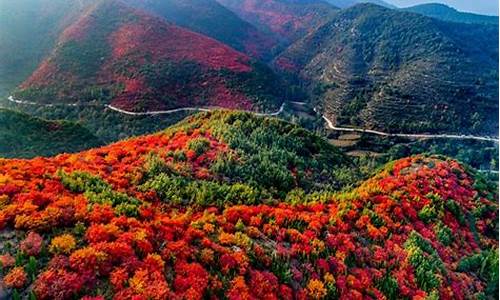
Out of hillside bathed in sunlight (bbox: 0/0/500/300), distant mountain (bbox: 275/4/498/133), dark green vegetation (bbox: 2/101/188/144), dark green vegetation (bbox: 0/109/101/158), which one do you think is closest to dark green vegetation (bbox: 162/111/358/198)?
hillside bathed in sunlight (bbox: 0/0/500/300)

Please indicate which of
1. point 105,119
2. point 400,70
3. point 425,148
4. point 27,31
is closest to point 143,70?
point 105,119

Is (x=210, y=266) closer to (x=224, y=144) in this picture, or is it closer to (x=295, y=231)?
(x=295, y=231)

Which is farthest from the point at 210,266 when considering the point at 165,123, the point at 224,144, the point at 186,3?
the point at 186,3

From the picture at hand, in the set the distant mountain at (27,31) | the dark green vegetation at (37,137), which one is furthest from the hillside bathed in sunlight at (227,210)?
the distant mountain at (27,31)

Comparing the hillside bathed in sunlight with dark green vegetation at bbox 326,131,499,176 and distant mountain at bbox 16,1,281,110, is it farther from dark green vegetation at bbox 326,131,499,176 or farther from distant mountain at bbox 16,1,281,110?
distant mountain at bbox 16,1,281,110

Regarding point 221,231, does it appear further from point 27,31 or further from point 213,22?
Result: point 213,22

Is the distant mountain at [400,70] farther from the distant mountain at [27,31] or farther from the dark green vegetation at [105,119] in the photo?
the distant mountain at [27,31]
